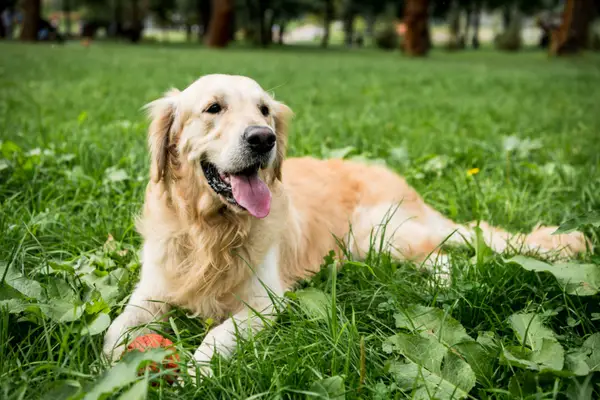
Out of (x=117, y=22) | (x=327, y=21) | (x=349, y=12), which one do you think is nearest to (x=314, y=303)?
(x=327, y=21)

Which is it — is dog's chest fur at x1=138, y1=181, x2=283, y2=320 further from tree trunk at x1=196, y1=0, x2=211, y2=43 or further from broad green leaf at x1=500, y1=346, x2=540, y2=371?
tree trunk at x1=196, y1=0, x2=211, y2=43

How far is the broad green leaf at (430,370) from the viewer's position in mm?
1547

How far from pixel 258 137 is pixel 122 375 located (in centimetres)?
111

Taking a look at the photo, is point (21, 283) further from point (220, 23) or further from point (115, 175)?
point (220, 23)

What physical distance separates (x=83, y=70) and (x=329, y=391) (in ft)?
33.6

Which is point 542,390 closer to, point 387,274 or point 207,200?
point 387,274

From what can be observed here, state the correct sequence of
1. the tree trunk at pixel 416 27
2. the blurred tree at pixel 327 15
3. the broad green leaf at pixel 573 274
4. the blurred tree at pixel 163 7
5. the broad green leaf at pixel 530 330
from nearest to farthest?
the broad green leaf at pixel 530 330 < the broad green leaf at pixel 573 274 < the tree trunk at pixel 416 27 < the blurred tree at pixel 327 15 < the blurred tree at pixel 163 7

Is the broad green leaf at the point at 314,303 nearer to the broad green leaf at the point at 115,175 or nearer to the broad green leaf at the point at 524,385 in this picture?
the broad green leaf at the point at 524,385

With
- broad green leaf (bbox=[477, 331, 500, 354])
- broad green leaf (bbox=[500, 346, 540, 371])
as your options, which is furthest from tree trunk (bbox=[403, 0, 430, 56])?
broad green leaf (bbox=[500, 346, 540, 371])

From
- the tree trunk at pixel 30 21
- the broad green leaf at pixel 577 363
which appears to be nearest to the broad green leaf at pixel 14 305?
the broad green leaf at pixel 577 363

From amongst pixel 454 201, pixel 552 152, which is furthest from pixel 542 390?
pixel 552 152

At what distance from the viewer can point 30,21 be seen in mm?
24984

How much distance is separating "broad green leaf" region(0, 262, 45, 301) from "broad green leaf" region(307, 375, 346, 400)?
3.45ft

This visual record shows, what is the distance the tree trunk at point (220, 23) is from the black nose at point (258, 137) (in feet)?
76.9
